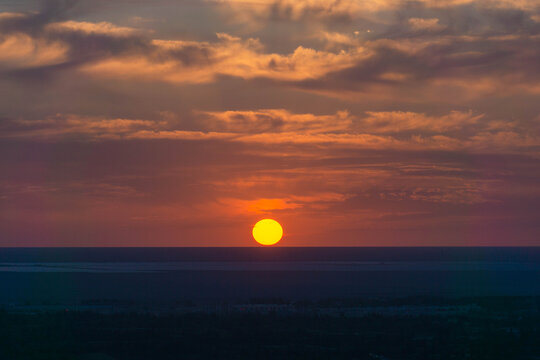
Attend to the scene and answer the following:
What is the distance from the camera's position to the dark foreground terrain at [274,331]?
3791cm

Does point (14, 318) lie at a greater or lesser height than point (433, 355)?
greater

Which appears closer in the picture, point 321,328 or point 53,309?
point 321,328

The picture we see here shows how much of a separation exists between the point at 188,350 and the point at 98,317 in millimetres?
15434

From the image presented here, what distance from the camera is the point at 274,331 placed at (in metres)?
45.4

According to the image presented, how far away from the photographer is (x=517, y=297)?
231 ft

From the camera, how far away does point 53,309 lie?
59.0 meters

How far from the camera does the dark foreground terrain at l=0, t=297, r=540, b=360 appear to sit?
124 feet

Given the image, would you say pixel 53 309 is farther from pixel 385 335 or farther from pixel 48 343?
pixel 385 335

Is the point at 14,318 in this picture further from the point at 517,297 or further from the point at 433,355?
the point at 517,297

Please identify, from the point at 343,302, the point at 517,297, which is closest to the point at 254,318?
the point at 343,302

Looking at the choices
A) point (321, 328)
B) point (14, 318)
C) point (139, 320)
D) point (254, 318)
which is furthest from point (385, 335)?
point (14, 318)

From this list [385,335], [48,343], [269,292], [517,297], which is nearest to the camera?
[48,343]

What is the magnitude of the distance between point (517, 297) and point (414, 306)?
15068mm

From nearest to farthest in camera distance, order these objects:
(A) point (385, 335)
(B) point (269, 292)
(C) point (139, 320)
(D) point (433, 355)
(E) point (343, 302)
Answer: (D) point (433, 355)
(A) point (385, 335)
(C) point (139, 320)
(E) point (343, 302)
(B) point (269, 292)
